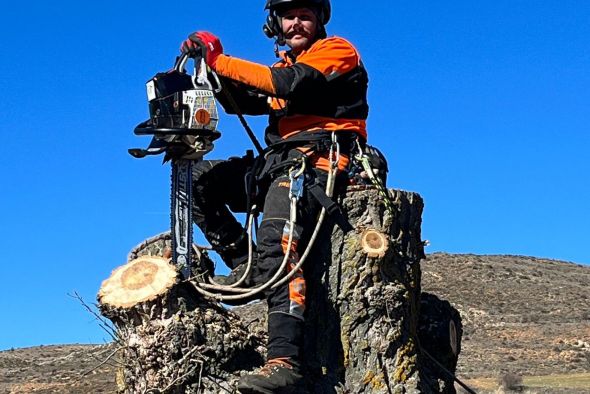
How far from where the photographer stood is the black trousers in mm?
5727

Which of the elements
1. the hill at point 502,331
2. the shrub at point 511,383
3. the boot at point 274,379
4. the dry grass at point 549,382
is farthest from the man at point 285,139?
the shrub at point 511,383

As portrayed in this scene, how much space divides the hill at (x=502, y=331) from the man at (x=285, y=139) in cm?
1807

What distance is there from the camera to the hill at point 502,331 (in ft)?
97.8

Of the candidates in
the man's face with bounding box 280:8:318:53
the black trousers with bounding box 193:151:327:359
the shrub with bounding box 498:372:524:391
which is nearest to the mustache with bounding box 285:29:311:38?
the man's face with bounding box 280:8:318:53

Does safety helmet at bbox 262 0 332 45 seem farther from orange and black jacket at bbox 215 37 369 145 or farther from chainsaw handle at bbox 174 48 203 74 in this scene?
chainsaw handle at bbox 174 48 203 74

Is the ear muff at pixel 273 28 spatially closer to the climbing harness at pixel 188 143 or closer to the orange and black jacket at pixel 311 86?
the orange and black jacket at pixel 311 86

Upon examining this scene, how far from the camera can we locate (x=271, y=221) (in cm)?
591

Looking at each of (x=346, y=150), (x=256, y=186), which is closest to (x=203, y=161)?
(x=256, y=186)

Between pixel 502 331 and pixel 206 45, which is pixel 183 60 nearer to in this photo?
pixel 206 45

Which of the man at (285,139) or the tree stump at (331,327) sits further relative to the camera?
the man at (285,139)

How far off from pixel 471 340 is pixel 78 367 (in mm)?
15636

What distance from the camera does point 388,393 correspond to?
19.9ft

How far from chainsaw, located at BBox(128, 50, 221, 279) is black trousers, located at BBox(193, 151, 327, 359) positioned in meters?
0.38

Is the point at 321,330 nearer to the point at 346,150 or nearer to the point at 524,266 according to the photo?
the point at 346,150
